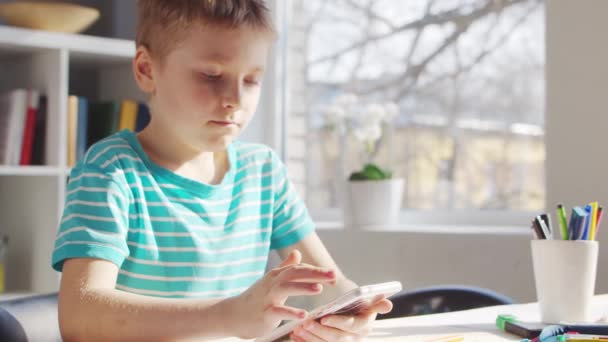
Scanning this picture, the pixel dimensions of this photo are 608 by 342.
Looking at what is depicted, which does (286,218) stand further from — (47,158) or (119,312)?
(47,158)

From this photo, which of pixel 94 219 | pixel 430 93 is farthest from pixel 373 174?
pixel 94 219

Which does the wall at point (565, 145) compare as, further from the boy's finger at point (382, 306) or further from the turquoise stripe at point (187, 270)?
the boy's finger at point (382, 306)

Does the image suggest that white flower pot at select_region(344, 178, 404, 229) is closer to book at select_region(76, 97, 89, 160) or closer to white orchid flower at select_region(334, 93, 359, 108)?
white orchid flower at select_region(334, 93, 359, 108)

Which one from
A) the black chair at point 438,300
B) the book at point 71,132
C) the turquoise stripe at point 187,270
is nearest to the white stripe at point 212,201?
the turquoise stripe at point 187,270

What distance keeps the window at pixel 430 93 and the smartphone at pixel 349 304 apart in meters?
1.39

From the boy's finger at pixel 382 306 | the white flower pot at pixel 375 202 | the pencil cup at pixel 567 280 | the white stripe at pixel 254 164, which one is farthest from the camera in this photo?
the white flower pot at pixel 375 202

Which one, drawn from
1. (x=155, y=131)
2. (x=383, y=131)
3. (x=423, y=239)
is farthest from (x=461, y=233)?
(x=155, y=131)

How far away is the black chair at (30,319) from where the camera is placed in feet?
3.84

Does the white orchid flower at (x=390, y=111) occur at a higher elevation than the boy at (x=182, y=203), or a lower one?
higher

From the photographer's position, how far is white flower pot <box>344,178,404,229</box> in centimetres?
242

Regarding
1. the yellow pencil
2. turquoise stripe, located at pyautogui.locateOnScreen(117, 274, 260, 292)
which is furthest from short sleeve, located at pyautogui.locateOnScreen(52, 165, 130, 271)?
the yellow pencil

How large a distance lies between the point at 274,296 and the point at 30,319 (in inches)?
19.4

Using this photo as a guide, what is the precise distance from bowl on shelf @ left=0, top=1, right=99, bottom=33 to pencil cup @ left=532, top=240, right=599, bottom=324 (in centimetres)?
185

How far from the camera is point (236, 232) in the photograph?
149 centimetres
